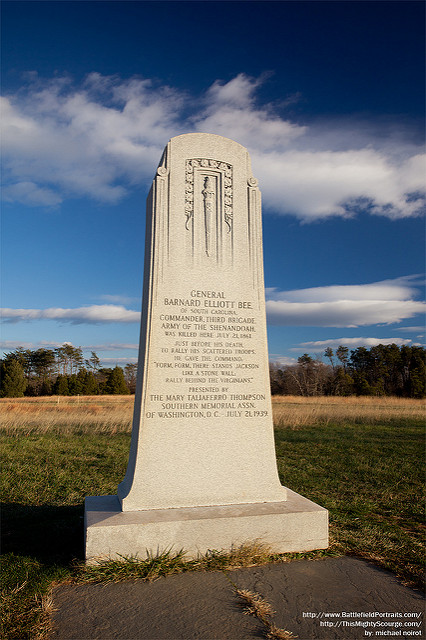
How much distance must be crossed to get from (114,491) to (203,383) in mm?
3502

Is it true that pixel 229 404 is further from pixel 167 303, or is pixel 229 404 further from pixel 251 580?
pixel 251 580

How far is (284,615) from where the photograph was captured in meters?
3.24

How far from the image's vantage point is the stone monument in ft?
14.5

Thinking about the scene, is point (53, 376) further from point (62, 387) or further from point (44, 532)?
point (44, 532)

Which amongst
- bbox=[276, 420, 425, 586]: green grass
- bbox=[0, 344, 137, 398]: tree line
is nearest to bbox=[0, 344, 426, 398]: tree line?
bbox=[0, 344, 137, 398]: tree line

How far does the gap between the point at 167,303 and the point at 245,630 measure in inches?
121

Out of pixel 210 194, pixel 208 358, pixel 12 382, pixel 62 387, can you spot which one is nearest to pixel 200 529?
pixel 208 358

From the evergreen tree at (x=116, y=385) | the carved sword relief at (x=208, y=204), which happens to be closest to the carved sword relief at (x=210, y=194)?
the carved sword relief at (x=208, y=204)

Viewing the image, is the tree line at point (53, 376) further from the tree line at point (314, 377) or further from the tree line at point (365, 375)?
the tree line at point (365, 375)

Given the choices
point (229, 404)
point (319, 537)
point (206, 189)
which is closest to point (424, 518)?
point (319, 537)

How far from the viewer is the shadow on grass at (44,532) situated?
4660 mm

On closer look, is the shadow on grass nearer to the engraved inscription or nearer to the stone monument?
the stone monument

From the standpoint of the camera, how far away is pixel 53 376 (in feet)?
227

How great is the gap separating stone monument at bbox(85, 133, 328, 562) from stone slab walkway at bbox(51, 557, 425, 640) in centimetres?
50
